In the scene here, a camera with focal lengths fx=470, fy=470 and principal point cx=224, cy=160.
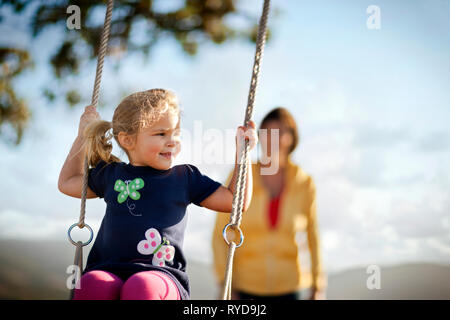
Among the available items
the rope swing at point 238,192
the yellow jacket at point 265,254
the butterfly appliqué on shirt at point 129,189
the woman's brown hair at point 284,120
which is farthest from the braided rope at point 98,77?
the woman's brown hair at point 284,120

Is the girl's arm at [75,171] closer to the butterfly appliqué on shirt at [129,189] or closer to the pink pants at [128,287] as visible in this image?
the butterfly appliqué on shirt at [129,189]

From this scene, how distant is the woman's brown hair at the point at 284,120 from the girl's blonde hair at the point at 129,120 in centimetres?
98

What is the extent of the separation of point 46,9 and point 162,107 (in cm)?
247

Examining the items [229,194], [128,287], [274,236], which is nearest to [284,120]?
[274,236]

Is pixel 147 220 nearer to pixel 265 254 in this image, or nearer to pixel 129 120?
pixel 129 120

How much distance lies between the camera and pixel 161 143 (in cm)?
133

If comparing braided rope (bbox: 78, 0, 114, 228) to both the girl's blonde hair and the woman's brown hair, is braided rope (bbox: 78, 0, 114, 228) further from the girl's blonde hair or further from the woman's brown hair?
the woman's brown hair

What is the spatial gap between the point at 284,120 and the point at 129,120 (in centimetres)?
109

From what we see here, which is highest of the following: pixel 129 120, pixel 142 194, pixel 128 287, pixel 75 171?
pixel 129 120

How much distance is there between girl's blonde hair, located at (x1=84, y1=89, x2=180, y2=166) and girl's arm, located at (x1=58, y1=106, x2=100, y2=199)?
0.04m

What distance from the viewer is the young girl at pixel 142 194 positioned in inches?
45.6

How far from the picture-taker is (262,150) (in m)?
2.22

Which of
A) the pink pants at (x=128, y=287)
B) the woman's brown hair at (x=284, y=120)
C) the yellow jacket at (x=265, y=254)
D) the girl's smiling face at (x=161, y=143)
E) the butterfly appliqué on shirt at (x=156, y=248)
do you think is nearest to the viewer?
the pink pants at (x=128, y=287)
